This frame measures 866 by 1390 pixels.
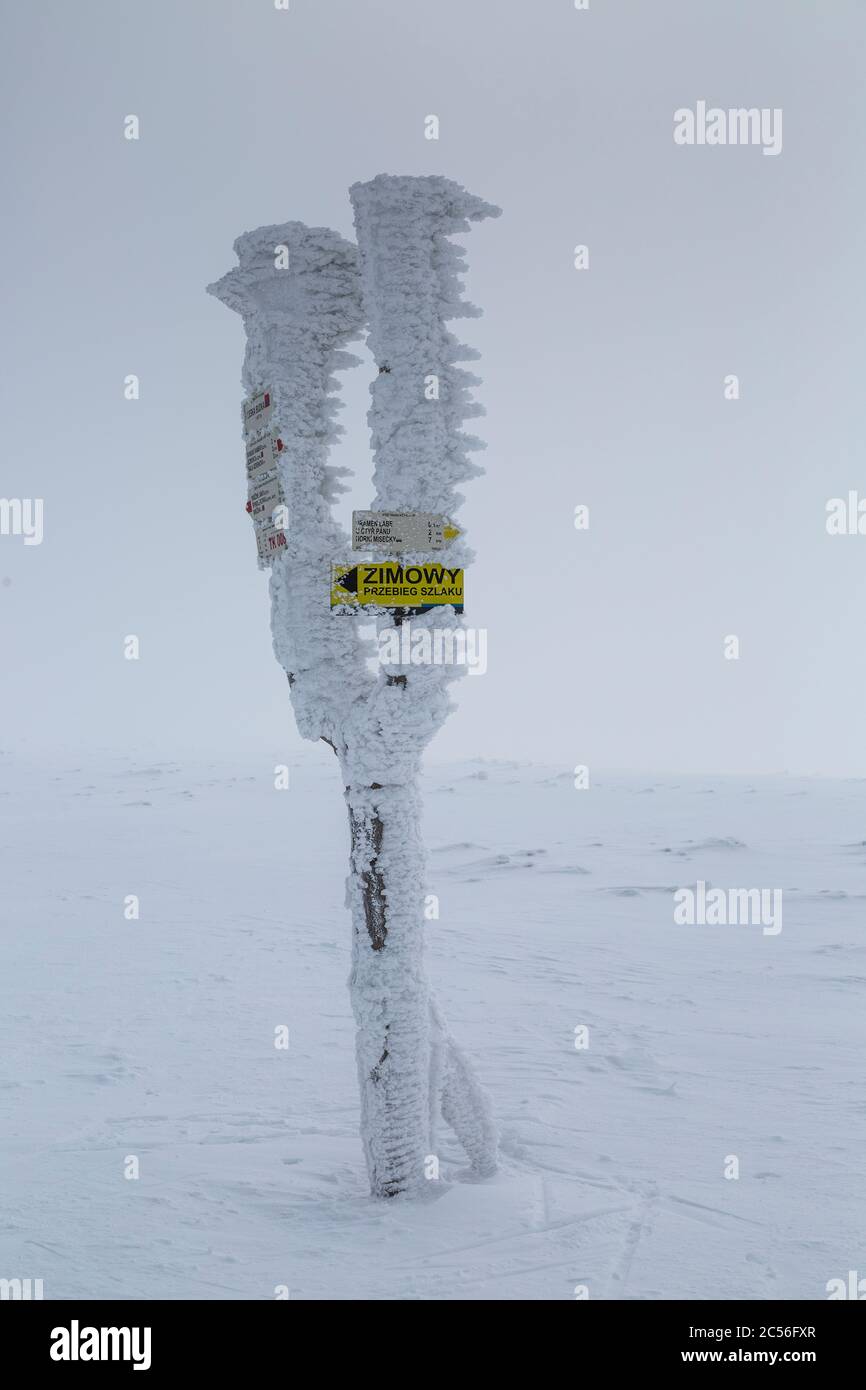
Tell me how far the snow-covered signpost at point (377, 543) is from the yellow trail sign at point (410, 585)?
2 cm

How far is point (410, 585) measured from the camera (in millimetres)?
4461

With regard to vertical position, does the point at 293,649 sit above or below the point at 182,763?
above

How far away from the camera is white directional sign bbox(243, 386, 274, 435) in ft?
15.7

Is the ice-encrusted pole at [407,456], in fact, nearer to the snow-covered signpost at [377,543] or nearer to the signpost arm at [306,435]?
the snow-covered signpost at [377,543]

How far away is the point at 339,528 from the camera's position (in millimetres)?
4797

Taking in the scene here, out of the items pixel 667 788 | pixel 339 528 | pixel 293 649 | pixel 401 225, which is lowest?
pixel 667 788

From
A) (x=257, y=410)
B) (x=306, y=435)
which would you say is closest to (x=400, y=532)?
(x=306, y=435)

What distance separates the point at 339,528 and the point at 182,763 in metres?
29.2

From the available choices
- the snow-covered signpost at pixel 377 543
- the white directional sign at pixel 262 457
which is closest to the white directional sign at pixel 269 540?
the snow-covered signpost at pixel 377 543

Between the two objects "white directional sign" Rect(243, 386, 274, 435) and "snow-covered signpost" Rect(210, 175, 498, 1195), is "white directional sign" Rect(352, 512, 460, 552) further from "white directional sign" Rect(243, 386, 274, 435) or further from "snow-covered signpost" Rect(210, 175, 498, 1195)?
"white directional sign" Rect(243, 386, 274, 435)

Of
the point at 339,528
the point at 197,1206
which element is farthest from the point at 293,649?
the point at 197,1206

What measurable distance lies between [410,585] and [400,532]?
25cm

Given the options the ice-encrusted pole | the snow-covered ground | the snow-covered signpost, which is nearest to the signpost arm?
the snow-covered signpost

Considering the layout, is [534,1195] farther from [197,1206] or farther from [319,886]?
[319,886]
